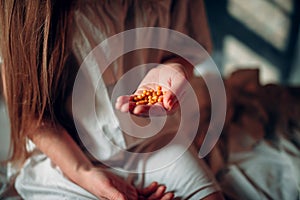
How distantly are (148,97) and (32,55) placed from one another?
0.48 feet

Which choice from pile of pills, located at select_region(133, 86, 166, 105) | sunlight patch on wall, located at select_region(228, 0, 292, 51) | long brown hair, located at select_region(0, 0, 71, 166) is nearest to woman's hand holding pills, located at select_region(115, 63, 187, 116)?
pile of pills, located at select_region(133, 86, 166, 105)

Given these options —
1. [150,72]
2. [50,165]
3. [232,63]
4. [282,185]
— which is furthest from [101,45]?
[232,63]

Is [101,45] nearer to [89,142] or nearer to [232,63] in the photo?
[89,142]

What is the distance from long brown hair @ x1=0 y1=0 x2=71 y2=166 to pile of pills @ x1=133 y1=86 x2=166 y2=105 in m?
0.11

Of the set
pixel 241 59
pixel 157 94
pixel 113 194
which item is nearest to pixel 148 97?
pixel 157 94

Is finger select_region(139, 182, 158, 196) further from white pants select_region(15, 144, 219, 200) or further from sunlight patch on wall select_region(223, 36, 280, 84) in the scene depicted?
sunlight patch on wall select_region(223, 36, 280, 84)

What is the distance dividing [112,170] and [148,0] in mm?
230

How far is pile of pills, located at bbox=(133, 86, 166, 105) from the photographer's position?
412 millimetres

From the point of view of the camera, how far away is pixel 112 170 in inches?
19.4

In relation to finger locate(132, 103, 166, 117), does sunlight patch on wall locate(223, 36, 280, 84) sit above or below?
below

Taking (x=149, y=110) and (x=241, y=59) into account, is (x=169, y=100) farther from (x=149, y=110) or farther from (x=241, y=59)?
(x=241, y=59)

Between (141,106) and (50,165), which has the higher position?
(141,106)

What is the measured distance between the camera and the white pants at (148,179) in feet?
1.49

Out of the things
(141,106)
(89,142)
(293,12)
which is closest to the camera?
(141,106)
